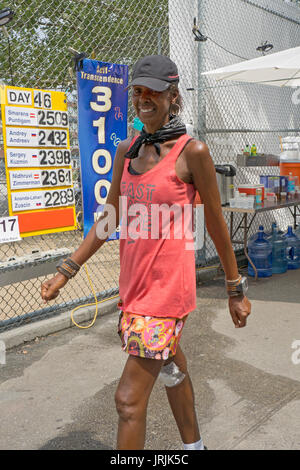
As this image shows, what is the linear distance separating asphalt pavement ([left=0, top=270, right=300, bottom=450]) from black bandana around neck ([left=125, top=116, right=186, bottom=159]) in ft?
5.83

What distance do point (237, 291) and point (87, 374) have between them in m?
2.03

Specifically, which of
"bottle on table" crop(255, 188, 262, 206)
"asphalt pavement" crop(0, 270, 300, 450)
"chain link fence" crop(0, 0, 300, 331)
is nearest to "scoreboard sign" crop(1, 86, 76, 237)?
"chain link fence" crop(0, 0, 300, 331)

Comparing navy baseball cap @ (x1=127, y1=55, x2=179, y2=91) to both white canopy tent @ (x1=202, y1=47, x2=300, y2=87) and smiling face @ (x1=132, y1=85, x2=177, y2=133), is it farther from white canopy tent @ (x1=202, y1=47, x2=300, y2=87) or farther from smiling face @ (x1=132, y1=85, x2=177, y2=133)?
white canopy tent @ (x1=202, y1=47, x2=300, y2=87)

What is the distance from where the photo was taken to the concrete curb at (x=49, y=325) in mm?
4520

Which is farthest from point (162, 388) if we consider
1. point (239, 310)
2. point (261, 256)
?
point (261, 256)

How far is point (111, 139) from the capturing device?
5.27 metres

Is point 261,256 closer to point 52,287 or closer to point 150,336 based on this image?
point 52,287

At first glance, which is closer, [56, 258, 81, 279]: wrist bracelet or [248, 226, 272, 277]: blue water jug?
[56, 258, 81, 279]: wrist bracelet

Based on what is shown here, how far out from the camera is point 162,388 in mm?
3668

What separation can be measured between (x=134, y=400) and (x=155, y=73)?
143 cm

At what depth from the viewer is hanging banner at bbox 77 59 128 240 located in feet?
16.3

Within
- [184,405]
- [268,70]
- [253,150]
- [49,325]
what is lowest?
[49,325]
